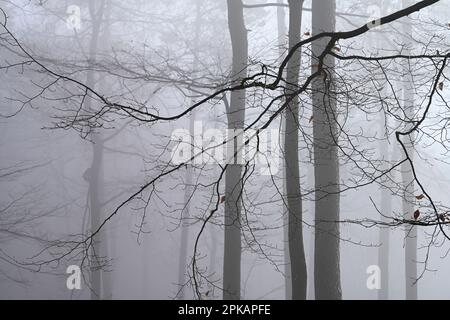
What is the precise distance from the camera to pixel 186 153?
316 inches

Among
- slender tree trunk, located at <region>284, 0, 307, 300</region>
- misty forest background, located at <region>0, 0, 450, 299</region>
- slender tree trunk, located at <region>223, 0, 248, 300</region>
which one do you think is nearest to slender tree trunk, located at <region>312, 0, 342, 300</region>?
misty forest background, located at <region>0, 0, 450, 299</region>

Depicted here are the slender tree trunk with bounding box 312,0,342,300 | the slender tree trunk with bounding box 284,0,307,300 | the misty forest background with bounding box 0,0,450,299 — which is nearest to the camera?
the slender tree trunk with bounding box 284,0,307,300

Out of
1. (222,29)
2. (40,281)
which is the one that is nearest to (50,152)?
(40,281)

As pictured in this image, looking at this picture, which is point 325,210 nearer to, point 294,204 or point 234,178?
point 294,204

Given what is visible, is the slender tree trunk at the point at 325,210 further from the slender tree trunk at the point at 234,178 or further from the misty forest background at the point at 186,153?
the slender tree trunk at the point at 234,178

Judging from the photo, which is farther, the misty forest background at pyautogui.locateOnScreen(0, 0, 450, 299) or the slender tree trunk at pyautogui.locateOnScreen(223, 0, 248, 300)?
the misty forest background at pyautogui.locateOnScreen(0, 0, 450, 299)

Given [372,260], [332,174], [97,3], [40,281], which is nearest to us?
[332,174]

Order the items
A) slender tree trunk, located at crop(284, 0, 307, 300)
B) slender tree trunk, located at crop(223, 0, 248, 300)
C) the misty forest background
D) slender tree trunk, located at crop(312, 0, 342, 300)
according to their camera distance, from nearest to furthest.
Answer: slender tree trunk, located at crop(284, 0, 307, 300) → slender tree trunk, located at crop(312, 0, 342, 300) → slender tree trunk, located at crop(223, 0, 248, 300) → the misty forest background

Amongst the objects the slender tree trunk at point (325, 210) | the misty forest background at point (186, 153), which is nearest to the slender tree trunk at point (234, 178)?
the misty forest background at point (186, 153)

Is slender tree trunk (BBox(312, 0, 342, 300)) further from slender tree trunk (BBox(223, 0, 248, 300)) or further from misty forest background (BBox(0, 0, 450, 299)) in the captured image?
slender tree trunk (BBox(223, 0, 248, 300))

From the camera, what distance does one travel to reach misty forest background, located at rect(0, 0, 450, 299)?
8102 millimetres
